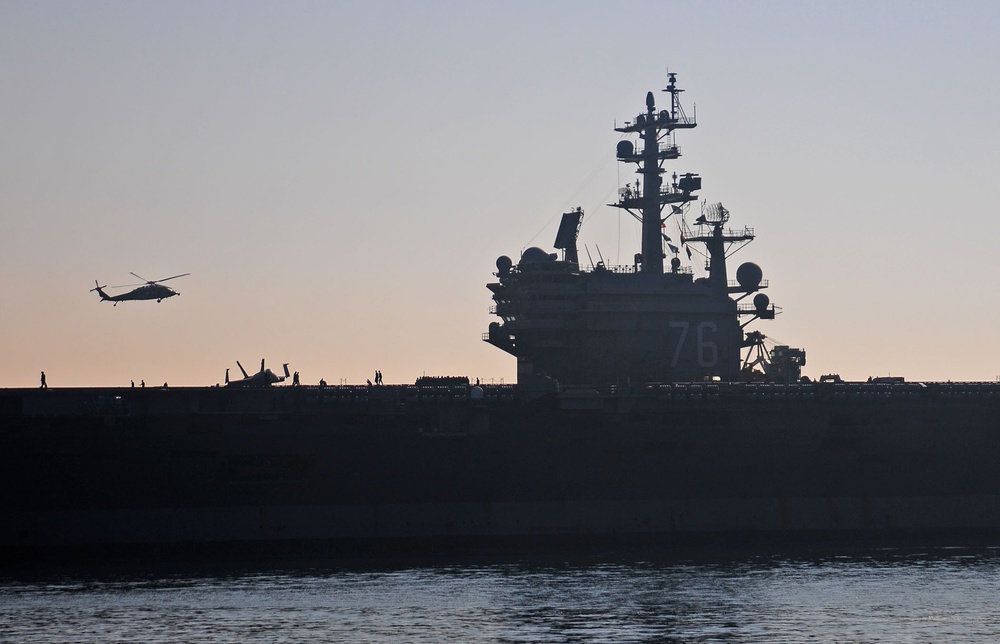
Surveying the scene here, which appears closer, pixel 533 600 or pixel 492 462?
pixel 533 600

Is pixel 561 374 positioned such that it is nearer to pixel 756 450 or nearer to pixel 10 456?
pixel 756 450

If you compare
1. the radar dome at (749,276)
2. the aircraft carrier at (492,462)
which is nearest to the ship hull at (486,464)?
the aircraft carrier at (492,462)

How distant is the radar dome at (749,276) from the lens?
36.3 meters

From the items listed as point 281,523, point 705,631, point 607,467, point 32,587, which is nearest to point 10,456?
point 32,587

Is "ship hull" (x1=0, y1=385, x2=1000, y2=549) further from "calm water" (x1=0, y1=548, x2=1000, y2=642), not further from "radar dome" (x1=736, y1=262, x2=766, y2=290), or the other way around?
"radar dome" (x1=736, y1=262, x2=766, y2=290)

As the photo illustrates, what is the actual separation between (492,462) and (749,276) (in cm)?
1084

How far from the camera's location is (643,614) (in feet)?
72.1

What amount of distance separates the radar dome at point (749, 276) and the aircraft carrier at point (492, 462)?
5220 millimetres

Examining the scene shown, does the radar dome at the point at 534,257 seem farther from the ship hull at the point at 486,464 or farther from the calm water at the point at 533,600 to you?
the calm water at the point at 533,600

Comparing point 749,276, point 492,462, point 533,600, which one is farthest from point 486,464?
point 749,276

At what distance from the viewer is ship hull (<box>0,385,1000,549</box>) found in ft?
93.0

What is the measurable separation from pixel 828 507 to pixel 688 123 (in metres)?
12.0

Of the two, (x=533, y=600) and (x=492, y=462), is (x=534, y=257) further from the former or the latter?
(x=533, y=600)

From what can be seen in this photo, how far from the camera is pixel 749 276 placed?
36406 millimetres
